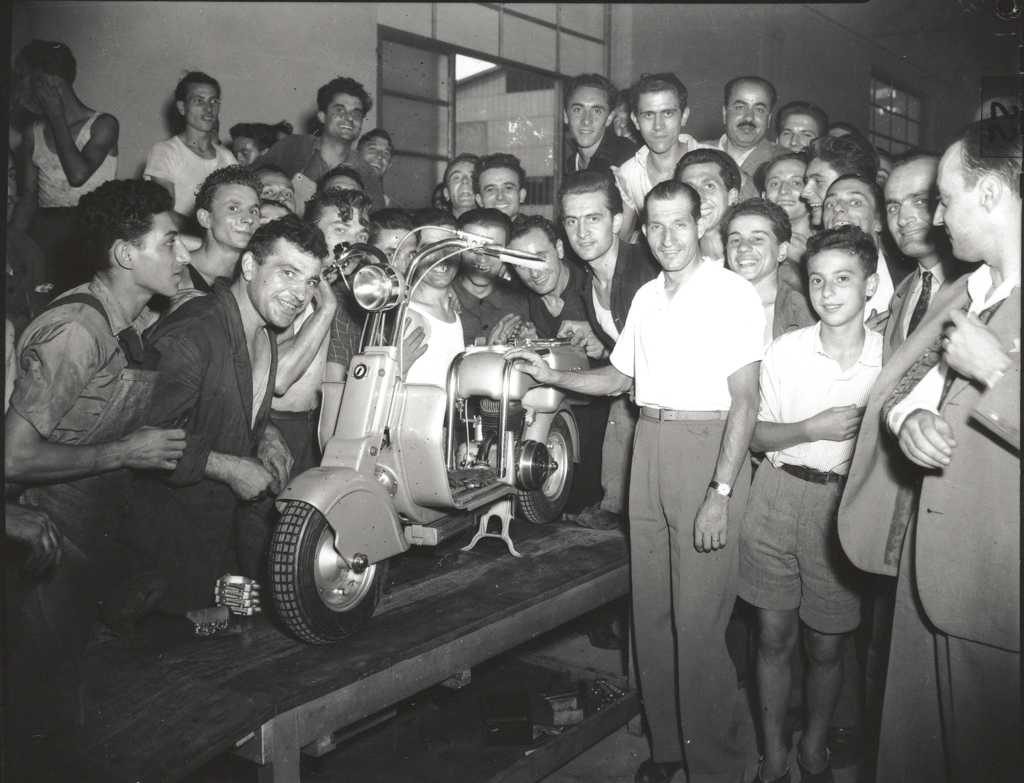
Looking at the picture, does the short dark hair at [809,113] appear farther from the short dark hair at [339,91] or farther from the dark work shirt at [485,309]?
the short dark hair at [339,91]

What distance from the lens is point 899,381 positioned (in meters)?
1.95

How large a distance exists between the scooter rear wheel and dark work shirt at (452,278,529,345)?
0.57 meters

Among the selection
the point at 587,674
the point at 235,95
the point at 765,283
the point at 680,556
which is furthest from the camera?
the point at 235,95

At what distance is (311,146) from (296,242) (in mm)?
2344

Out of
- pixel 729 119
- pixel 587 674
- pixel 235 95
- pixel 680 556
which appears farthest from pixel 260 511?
pixel 235 95

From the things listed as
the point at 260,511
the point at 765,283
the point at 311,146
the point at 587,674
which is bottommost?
the point at 587,674

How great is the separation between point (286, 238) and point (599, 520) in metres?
1.96

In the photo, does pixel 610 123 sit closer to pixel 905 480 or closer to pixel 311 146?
pixel 311 146

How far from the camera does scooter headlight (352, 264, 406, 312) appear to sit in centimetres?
248

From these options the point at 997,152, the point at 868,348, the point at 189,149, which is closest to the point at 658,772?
the point at 868,348

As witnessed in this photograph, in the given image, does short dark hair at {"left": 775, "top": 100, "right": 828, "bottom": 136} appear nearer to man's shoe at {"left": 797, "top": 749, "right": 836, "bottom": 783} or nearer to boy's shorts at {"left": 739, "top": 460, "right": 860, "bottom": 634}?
boy's shorts at {"left": 739, "top": 460, "right": 860, "bottom": 634}

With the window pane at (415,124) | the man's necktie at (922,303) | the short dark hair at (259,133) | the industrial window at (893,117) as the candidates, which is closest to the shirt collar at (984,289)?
the man's necktie at (922,303)

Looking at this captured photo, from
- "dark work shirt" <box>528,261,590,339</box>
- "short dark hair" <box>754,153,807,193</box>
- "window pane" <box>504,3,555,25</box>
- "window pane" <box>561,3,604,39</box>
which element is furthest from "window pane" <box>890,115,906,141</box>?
"dark work shirt" <box>528,261,590,339</box>

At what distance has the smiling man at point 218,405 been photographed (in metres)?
2.57
